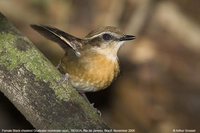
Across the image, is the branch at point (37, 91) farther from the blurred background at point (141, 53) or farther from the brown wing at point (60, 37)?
the blurred background at point (141, 53)

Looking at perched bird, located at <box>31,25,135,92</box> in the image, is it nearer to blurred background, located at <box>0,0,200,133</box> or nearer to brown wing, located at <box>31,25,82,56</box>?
brown wing, located at <box>31,25,82,56</box>

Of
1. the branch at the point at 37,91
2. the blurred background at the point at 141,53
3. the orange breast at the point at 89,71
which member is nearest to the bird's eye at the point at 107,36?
the orange breast at the point at 89,71

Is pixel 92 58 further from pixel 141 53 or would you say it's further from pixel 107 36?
pixel 141 53

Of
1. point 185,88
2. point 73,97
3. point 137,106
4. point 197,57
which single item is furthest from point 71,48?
point 197,57

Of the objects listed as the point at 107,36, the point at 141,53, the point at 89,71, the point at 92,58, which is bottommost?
the point at 141,53

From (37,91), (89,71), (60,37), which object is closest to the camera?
(37,91)

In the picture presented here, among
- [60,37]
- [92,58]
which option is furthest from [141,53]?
[60,37]

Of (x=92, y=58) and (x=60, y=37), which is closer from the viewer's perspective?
(x=60, y=37)

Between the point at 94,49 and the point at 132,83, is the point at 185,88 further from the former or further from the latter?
the point at 94,49
